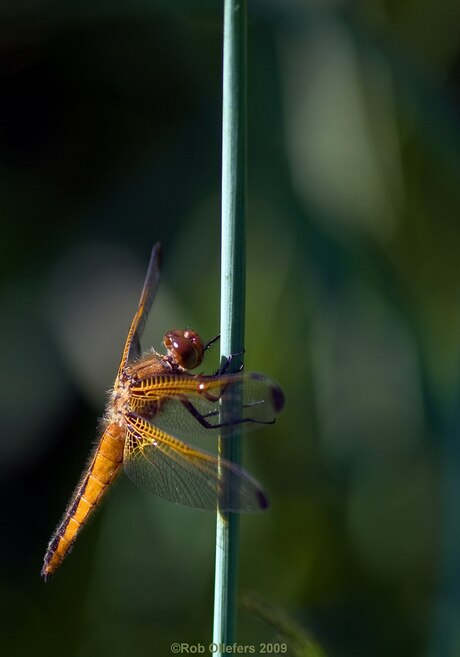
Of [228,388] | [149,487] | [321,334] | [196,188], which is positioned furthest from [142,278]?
[228,388]

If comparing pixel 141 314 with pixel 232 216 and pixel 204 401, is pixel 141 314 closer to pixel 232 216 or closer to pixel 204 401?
pixel 204 401

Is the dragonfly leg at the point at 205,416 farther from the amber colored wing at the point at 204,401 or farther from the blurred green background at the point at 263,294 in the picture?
the blurred green background at the point at 263,294

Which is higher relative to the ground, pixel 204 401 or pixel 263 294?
pixel 263 294

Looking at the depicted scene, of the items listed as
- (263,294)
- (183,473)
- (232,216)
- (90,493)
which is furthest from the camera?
(263,294)

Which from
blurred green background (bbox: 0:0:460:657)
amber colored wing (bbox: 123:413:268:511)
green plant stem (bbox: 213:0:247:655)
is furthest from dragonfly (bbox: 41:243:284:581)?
blurred green background (bbox: 0:0:460:657)

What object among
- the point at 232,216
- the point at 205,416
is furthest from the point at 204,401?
the point at 232,216

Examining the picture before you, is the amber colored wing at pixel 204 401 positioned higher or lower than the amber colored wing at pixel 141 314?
lower

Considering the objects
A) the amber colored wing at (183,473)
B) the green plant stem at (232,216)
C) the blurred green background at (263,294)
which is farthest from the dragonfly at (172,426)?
the blurred green background at (263,294)
